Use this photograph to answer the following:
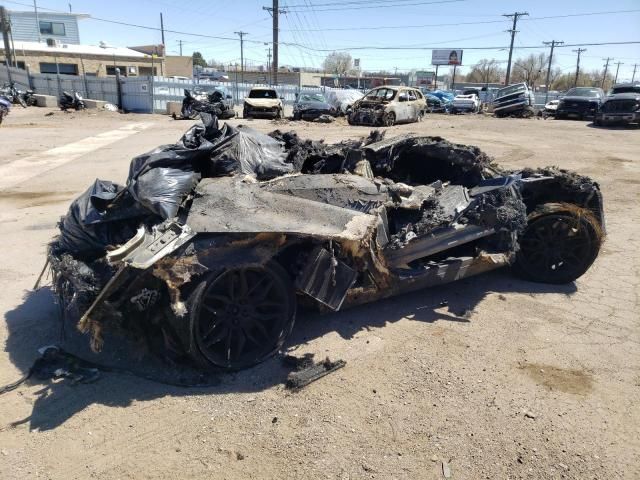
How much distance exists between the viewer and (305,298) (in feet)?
12.5

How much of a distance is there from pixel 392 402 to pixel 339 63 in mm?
104901

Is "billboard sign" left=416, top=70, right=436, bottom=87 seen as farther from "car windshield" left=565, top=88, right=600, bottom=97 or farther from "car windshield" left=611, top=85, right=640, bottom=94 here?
"car windshield" left=611, top=85, right=640, bottom=94

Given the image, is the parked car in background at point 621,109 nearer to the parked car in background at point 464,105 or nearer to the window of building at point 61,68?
the parked car in background at point 464,105

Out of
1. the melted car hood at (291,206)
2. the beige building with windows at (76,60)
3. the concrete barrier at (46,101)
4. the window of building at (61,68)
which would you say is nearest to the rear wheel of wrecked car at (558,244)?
the melted car hood at (291,206)

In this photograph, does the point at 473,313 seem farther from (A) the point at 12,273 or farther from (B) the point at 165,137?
(B) the point at 165,137

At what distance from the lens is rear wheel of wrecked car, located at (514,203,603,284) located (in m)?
4.92

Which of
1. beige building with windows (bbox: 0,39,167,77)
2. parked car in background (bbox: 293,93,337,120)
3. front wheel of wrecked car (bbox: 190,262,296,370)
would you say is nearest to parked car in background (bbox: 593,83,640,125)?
parked car in background (bbox: 293,93,337,120)

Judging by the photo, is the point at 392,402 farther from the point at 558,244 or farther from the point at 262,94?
the point at 262,94

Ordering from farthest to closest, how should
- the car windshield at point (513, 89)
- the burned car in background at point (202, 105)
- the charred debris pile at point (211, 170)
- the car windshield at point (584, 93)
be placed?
the car windshield at point (513, 89)
the car windshield at point (584, 93)
the burned car in background at point (202, 105)
the charred debris pile at point (211, 170)

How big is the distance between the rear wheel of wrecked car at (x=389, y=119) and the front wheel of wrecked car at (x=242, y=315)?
1970 cm

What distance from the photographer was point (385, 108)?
22.1 m

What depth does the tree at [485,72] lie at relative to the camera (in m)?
94.2

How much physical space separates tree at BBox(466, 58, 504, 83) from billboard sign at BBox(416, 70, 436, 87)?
12564 mm

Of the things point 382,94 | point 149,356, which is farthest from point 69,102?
point 149,356
